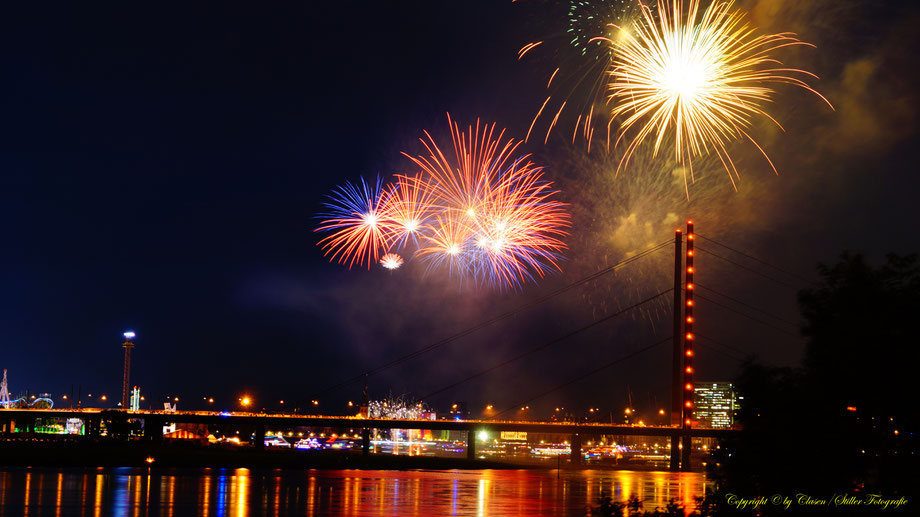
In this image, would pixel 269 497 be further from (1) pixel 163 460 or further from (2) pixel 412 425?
(2) pixel 412 425

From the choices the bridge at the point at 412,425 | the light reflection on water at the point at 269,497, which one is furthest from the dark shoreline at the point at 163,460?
the bridge at the point at 412,425

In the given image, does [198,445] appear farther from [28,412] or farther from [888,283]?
[888,283]

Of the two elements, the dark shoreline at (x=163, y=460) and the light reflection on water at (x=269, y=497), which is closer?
the light reflection on water at (x=269, y=497)

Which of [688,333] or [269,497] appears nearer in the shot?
[269,497]

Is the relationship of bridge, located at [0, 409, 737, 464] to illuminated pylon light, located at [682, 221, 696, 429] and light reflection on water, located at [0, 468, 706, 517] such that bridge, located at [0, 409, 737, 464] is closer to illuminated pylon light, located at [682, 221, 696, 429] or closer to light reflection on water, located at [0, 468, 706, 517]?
illuminated pylon light, located at [682, 221, 696, 429]

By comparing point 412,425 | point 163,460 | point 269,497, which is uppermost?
point 269,497

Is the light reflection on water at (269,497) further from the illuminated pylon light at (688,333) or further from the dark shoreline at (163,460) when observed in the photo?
the illuminated pylon light at (688,333)

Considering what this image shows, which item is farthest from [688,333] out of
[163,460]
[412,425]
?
[163,460]

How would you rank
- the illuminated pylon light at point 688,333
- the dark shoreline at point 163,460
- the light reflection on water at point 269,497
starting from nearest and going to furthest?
1. the light reflection on water at point 269,497
2. the dark shoreline at point 163,460
3. the illuminated pylon light at point 688,333

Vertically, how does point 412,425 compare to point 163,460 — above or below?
above

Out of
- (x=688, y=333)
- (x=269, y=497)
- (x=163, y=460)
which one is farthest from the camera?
(x=688, y=333)

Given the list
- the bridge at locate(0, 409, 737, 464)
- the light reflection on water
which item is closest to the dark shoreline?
the light reflection on water
